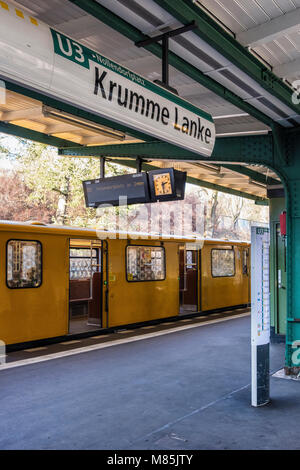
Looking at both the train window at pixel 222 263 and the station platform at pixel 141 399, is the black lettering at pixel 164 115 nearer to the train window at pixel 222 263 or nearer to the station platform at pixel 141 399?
the station platform at pixel 141 399

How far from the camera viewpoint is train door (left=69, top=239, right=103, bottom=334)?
35.0 feet

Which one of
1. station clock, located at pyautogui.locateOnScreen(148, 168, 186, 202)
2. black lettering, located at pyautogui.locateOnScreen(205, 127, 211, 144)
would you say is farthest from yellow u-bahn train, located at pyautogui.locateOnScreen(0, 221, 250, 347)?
black lettering, located at pyautogui.locateOnScreen(205, 127, 211, 144)

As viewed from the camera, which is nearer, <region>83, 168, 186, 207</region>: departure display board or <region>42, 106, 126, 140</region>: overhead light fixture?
<region>42, 106, 126, 140</region>: overhead light fixture

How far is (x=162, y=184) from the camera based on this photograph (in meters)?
7.99

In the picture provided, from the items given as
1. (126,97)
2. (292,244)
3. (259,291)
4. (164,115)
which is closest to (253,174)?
(292,244)

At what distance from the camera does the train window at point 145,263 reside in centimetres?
1075

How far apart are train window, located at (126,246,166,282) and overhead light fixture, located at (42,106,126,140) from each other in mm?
3994

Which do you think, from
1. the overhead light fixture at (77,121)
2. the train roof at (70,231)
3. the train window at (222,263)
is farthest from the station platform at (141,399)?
the train window at (222,263)

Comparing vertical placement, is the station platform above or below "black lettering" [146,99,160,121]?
below

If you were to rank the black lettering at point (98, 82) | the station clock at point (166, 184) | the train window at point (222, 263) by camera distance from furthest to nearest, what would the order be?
the train window at point (222, 263) → the station clock at point (166, 184) → the black lettering at point (98, 82)

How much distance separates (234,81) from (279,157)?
2125mm

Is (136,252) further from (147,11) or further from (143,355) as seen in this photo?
(147,11)

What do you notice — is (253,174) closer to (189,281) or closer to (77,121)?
(189,281)

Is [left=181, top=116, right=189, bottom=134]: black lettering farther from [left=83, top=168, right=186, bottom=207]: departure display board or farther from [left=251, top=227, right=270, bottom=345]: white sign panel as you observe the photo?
[left=83, top=168, right=186, bottom=207]: departure display board
